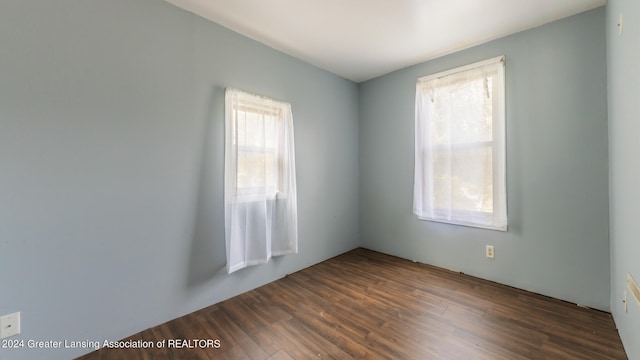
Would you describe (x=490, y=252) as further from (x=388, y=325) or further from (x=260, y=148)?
(x=260, y=148)

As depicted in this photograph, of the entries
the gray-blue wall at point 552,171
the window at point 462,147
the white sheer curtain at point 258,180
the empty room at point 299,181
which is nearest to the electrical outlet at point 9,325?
the empty room at point 299,181

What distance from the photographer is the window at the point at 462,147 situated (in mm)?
2393

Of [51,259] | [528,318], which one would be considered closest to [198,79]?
[51,259]

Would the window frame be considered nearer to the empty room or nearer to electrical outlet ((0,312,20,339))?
the empty room

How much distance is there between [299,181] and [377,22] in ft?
5.69

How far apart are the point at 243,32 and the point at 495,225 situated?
3029 mm

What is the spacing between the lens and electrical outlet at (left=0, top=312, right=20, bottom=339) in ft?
4.33

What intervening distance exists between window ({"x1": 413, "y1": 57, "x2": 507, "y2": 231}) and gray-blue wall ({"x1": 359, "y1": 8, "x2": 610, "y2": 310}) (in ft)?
0.34

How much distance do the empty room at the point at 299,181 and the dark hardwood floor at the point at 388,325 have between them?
0.02 meters

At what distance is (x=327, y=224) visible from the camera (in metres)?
3.22

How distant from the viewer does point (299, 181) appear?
9.48 feet

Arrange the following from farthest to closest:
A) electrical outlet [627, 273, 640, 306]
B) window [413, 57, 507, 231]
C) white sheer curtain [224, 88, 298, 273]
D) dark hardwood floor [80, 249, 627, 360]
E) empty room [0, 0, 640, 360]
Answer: window [413, 57, 507, 231], white sheer curtain [224, 88, 298, 273], dark hardwood floor [80, 249, 627, 360], empty room [0, 0, 640, 360], electrical outlet [627, 273, 640, 306]

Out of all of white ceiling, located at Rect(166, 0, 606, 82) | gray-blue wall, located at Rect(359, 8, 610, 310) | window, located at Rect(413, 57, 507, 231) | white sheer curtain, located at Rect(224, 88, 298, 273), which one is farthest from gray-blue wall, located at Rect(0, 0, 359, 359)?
gray-blue wall, located at Rect(359, 8, 610, 310)

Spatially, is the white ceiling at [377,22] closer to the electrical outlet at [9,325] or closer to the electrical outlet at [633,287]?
the electrical outlet at [633,287]
